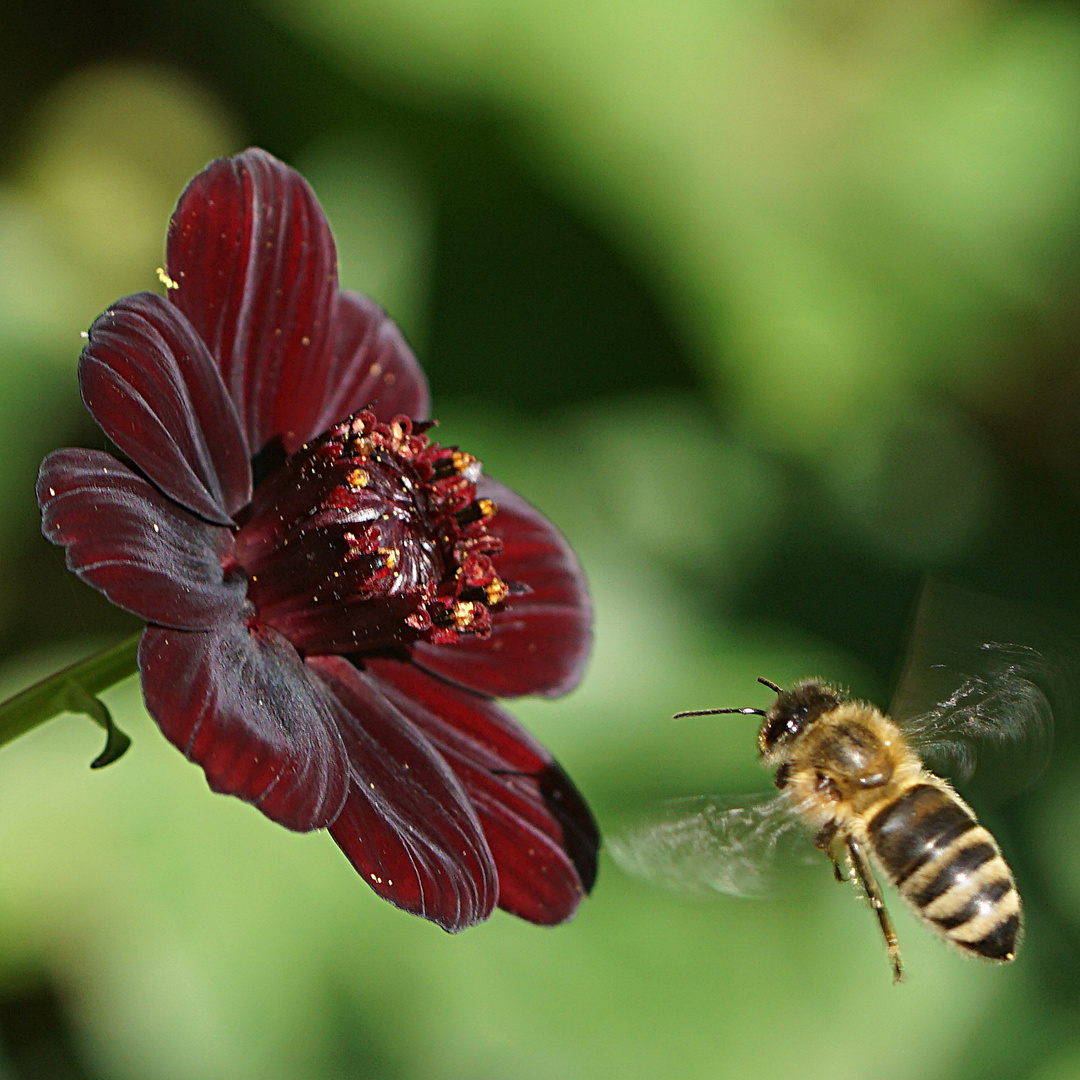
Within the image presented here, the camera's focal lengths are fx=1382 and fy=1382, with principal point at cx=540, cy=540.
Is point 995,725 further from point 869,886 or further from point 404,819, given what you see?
point 404,819

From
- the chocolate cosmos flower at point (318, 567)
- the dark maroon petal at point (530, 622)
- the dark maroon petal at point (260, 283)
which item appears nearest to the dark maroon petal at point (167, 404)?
the chocolate cosmos flower at point (318, 567)

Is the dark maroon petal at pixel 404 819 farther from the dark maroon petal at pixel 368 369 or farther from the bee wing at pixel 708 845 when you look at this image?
the dark maroon petal at pixel 368 369

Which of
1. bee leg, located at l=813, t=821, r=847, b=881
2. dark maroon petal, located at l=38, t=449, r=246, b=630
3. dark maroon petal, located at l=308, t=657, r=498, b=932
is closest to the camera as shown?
dark maroon petal, located at l=38, t=449, r=246, b=630

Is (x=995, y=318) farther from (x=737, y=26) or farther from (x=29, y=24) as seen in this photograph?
(x=29, y=24)

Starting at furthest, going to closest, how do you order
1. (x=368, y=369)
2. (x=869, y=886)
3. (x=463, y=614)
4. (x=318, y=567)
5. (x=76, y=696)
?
(x=368, y=369) → (x=869, y=886) → (x=463, y=614) → (x=318, y=567) → (x=76, y=696)

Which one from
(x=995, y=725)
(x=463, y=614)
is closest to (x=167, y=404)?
(x=463, y=614)

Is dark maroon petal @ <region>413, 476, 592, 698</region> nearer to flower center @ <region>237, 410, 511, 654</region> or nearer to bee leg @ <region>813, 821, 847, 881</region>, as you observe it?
flower center @ <region>237, 410, 511, 654</region>

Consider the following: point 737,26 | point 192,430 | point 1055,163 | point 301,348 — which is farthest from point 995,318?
point 192,430

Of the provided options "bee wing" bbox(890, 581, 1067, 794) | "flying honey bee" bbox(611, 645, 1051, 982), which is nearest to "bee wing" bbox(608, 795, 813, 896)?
"flying honey bee" bbox(611, 645, 1051, 982)
